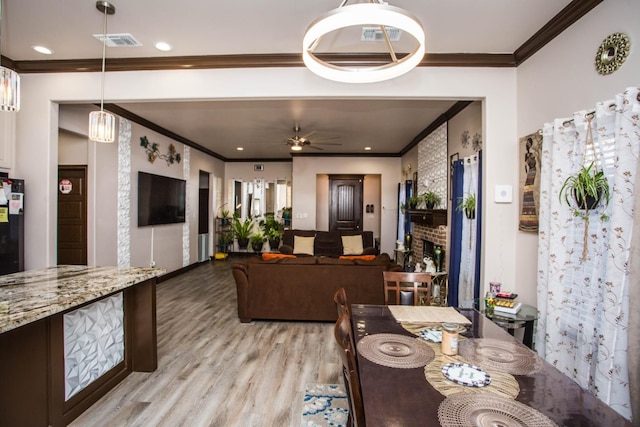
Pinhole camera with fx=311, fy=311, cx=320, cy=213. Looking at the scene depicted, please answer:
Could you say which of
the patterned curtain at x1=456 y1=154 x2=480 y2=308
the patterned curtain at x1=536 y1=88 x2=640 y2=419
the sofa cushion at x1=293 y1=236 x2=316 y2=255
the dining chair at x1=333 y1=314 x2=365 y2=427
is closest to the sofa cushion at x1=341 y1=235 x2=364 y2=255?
the sofa cushion at x1=293 y1=236 x2=316 y2=255

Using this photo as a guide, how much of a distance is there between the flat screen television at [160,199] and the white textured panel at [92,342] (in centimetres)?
293

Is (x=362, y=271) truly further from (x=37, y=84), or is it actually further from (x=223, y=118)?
(x=37, y=84)

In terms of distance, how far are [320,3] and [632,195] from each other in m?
2.18

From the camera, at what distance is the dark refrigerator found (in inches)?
112

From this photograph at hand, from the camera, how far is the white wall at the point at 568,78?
1.77m

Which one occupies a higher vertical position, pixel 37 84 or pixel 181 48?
pixel 181 48

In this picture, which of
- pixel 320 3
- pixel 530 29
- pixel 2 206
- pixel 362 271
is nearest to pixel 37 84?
pixel 2 206

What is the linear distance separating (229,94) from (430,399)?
9.39 feet

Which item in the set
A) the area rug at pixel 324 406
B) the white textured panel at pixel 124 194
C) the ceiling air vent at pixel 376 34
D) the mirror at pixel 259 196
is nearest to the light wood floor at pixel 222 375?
the area rug at pixel 324 406

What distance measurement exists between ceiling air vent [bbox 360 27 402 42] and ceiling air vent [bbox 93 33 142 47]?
1.92 meters

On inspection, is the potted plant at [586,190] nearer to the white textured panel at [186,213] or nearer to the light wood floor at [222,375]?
the light wood floor at [222,375]

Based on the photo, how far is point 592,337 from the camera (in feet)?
6.14

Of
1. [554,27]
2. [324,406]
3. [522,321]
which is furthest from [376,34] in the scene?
[324,406]

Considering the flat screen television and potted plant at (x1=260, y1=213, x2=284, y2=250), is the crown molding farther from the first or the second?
potted plant at (x1=260, y1=213, x2=284, y2=250)
